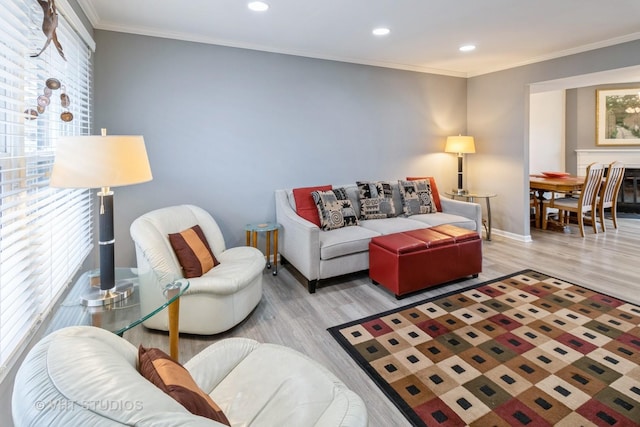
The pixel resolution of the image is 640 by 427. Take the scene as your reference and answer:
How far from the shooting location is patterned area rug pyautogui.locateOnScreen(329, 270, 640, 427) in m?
1.75

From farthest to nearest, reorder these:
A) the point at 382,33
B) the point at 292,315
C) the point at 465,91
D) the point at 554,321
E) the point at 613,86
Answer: the point at 613,86 → the point at 465,91 → the point at 382,33 → the point at 292,315 → the point at 554,321

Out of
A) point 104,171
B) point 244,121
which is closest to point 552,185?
point 244,121

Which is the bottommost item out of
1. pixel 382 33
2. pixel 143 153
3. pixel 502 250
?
pixel 502 250

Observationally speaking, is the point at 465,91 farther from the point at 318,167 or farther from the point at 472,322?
the point at 472,322

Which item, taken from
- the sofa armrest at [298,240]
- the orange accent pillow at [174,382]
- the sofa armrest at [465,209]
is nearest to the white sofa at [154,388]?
the orange accent pillow at [174,382]

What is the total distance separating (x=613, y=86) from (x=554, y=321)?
6.32 meters

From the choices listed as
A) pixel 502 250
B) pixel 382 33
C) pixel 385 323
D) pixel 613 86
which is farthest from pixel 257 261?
pixel 613 86

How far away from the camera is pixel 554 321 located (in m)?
2.63

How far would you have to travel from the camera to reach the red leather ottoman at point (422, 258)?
121 inches

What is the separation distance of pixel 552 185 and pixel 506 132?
1.18 m

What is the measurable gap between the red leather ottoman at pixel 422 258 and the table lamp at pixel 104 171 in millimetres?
2125

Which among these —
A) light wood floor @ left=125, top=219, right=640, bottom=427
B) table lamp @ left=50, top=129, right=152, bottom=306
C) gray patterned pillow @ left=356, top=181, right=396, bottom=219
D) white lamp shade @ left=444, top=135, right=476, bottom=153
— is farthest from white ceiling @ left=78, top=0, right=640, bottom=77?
light wood floor @ left=125, top=219, right=640, bottom=427

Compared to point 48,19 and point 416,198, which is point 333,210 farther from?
point 48,19

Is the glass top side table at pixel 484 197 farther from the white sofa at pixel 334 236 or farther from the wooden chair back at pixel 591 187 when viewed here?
the wooden chair back at pixel 591 187
